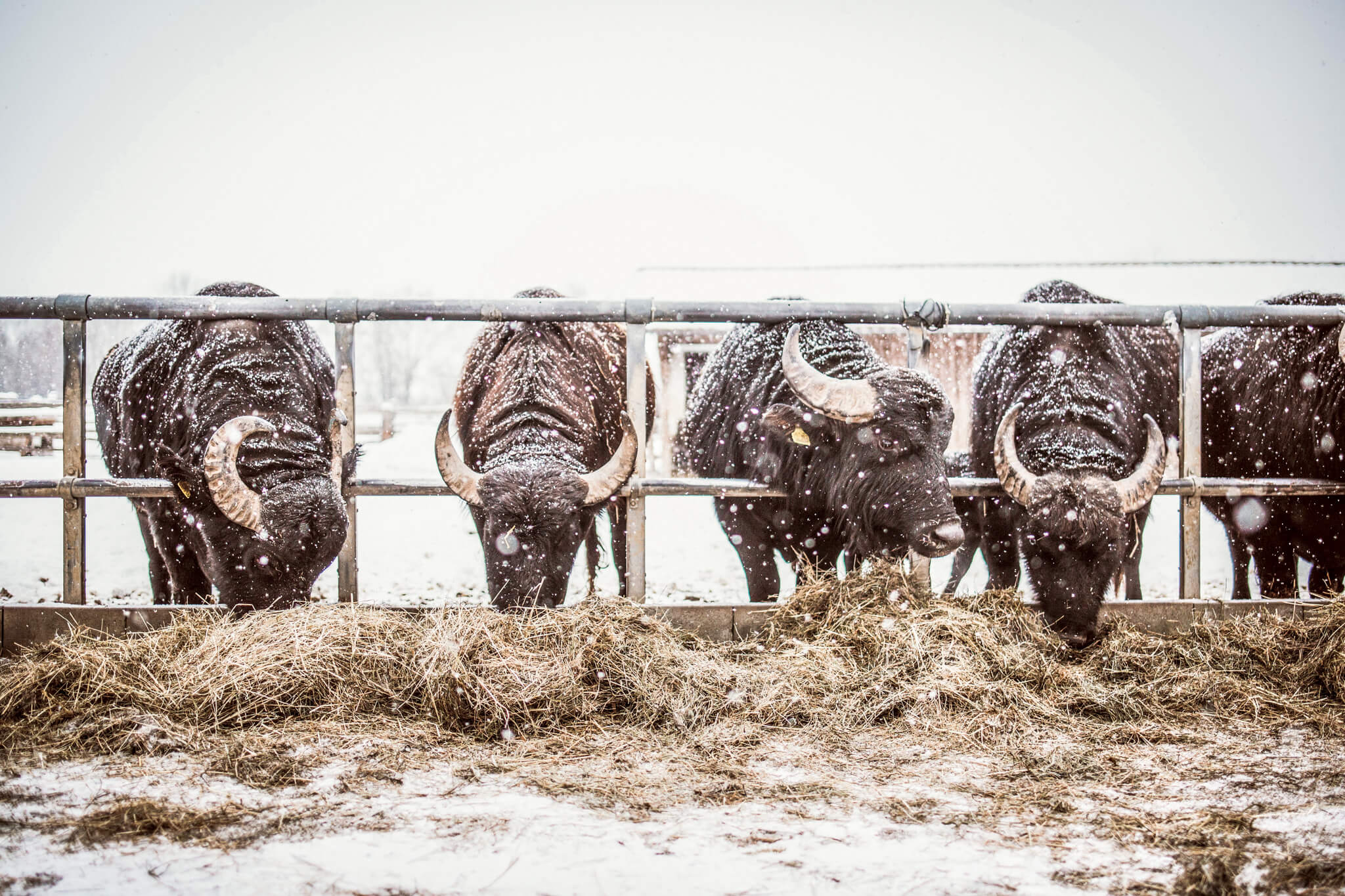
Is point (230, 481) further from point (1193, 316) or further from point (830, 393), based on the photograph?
point (1193, 316)

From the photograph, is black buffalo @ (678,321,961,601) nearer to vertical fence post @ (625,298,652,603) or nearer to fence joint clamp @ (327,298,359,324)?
vertical fence post @ (625,298,652,603)

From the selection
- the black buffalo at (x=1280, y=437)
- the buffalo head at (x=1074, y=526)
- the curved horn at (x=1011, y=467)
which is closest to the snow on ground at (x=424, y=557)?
the black buffalo at (x=1280, y=437)

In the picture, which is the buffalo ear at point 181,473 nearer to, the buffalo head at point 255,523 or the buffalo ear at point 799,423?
the buffalo head at point 255,523

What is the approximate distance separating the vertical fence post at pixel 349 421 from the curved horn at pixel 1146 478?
416 cm

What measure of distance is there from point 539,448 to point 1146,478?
3252 millimetres

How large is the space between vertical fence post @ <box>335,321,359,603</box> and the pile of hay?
710 mm

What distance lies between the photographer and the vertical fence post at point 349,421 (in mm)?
4367

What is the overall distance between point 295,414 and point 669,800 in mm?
3285

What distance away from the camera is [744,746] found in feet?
9.66

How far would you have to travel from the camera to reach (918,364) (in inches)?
187

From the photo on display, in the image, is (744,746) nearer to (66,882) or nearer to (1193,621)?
(66,882)

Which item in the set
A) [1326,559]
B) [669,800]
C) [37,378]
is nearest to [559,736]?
[669,800]

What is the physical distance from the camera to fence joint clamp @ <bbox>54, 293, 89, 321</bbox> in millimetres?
4246

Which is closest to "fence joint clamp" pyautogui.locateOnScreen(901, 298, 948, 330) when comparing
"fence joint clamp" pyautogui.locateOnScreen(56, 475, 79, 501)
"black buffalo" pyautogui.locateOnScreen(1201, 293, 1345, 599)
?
"black buffalo" pyautogui.locateOnScreen(1201, 293, 1345, 599)
